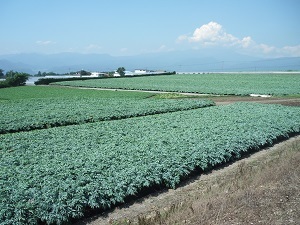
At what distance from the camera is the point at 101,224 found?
28.2 ft

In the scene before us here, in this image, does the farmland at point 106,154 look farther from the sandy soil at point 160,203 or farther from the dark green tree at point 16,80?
the dark green tree at point 16,80

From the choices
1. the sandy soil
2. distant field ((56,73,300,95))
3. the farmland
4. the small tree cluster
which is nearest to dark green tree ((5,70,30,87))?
the small tree cluster

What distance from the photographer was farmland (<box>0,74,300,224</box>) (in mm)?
8609

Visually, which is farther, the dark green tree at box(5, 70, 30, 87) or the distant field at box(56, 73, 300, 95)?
the dark green tree at box(5, 70, 30, 87)

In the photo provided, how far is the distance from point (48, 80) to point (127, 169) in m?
71.5

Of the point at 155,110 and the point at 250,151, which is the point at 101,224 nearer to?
the point at 250,151

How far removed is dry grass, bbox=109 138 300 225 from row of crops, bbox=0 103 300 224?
42.7 inches

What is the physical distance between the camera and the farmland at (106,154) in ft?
28.2

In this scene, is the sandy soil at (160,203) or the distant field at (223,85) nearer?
the sandy soil at (160,203)

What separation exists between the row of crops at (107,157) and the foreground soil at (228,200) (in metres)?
0.51

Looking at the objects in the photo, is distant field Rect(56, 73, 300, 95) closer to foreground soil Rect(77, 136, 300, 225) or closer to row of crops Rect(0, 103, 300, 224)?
row of crops Rect(0, 103, 300, 224)

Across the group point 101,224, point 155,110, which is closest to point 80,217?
point 101,224

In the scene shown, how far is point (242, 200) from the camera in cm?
888

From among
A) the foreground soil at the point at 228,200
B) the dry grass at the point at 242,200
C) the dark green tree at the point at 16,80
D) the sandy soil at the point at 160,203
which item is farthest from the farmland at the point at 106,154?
the dark green tree at the point at 16,80
